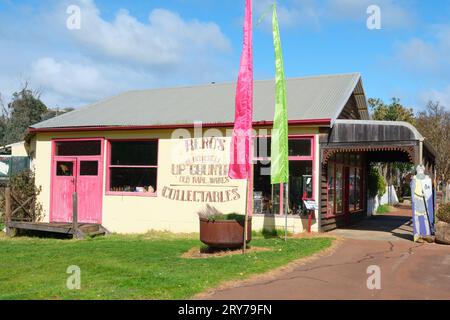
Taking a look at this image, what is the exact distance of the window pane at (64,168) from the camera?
677 inches

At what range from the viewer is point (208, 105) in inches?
671

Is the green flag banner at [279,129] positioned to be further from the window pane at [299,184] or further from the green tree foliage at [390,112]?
the green tree foliage at [390,112]

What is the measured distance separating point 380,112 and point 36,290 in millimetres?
36700

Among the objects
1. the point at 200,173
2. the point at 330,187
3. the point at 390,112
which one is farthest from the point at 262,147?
the point at 390,112

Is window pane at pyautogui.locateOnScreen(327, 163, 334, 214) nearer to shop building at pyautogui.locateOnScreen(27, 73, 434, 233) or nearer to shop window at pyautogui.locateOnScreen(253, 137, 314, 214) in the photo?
shop building at pyautogui.locateOnScreen(27, 73, 434, 233)

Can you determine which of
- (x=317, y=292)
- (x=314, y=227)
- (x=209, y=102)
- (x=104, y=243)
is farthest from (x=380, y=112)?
(x=317, y=292)

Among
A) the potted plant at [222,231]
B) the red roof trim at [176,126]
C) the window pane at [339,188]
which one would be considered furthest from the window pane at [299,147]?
the potted plant at [222,231]

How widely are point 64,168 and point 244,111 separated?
357 inches

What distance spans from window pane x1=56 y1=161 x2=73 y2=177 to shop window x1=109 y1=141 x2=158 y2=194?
1718mm

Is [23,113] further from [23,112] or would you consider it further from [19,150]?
[19,150]

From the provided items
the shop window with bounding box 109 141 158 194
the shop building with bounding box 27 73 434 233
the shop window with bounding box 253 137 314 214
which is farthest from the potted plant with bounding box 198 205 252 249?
the shop window with bounding box 109 141 158 194

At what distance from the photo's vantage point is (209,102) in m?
17.4

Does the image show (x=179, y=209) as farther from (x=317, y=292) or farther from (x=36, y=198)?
(x=317, y=292)

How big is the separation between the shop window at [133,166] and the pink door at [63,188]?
1563 millimetres
